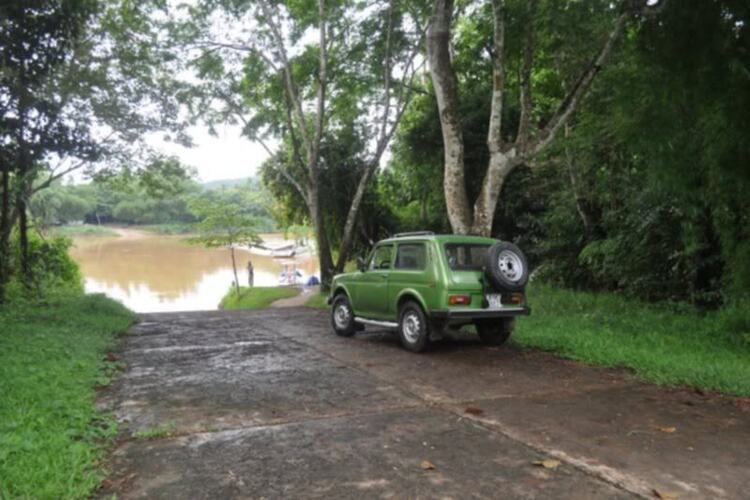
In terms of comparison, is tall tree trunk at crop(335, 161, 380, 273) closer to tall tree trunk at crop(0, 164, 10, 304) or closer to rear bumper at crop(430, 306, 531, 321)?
tall tree trunk at crop(0, 164, 10, 304)

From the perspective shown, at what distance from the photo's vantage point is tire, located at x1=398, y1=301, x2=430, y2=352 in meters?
8.29

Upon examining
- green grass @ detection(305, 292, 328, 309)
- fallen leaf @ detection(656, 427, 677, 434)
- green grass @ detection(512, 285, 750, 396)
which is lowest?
green grass @ detection(305, 292, 328, 309)

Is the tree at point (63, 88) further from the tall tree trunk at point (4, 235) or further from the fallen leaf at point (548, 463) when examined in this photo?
the fallen leaf at point (548, 463)

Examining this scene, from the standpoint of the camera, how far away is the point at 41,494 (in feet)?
11.6

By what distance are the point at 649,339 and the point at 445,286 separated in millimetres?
3340

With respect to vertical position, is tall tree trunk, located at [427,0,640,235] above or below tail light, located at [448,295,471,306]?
above

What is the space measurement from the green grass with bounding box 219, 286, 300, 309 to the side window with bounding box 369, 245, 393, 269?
16.9m

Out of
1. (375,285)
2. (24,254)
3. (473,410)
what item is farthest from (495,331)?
(24,254)

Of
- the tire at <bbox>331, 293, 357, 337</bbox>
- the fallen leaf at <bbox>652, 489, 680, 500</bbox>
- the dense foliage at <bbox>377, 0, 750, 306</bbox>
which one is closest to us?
the fallen leaf at <bbox>652, 489, 680, 500</bbox>

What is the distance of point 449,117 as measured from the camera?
1147 centimetres

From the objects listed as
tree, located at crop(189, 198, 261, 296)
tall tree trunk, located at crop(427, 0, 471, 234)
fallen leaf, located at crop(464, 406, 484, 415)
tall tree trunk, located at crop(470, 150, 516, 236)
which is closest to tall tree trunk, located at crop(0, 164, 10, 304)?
tall tree trunk, located at crop(427, 0, 471, 234)

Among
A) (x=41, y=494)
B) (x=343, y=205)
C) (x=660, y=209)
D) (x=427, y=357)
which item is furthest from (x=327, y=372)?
(x=343, y=205)

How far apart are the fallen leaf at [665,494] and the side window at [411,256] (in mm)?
5054

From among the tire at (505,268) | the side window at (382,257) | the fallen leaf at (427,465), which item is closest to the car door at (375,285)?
the side window at (382,257)
